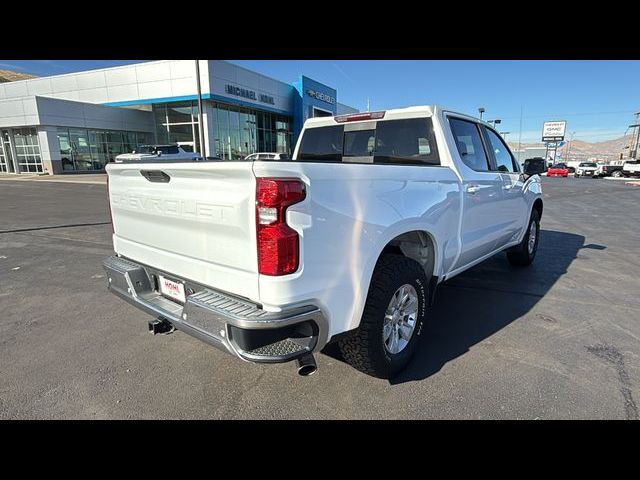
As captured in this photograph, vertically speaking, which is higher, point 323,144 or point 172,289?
point 323,144

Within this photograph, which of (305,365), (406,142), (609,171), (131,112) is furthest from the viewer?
(609,171)

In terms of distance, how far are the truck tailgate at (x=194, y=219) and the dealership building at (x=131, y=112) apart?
2451 centimetres

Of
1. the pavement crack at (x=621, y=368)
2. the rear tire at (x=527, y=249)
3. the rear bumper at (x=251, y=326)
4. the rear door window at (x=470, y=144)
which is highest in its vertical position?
the rear door window at (x=470, y=144)

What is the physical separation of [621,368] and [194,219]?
11.3ft

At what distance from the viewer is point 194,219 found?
7.74 ft

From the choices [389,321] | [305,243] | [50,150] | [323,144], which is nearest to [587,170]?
[323,144]

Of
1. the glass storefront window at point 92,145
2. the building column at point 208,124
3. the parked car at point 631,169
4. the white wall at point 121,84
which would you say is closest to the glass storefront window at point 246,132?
the building column at point 208,124

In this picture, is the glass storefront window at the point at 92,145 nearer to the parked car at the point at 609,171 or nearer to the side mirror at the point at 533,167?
the side mirror at the point at 533,167

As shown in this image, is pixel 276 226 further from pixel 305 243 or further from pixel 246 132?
pixel 246 132

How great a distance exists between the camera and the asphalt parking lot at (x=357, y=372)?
253 cm
